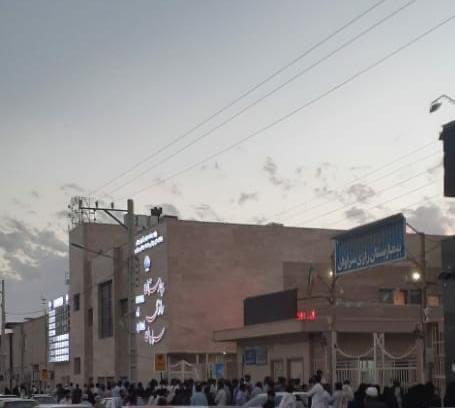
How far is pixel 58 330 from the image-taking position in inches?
2783

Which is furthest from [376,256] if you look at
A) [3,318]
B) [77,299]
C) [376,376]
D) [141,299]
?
[3,318]

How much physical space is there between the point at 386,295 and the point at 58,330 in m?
32.3

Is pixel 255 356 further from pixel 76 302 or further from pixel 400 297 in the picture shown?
pixel 76 302

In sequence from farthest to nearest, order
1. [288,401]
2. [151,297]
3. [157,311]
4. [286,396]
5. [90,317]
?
[90,317], [151,297], [157,311], [286,396], [288,401]

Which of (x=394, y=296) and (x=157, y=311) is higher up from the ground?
(x=394, y=296)

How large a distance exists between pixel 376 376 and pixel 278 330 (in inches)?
186

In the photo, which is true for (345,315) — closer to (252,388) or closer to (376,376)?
(376,376)

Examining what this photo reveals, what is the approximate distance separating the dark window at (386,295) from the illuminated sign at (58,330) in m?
27.6

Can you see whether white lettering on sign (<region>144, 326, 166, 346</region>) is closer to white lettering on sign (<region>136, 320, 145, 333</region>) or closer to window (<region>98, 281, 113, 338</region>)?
white lettering on sign (<region>136, 320, 145, 333</region>)

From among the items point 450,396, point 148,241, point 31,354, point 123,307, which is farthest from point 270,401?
point 31,354

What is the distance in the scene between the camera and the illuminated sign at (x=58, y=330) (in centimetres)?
6769

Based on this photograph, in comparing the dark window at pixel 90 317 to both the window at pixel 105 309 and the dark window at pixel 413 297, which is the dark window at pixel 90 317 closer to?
the window at pixel 105 309

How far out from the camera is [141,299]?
50125 mm

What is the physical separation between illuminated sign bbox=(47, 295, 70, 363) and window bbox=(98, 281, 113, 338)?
28.5ft
